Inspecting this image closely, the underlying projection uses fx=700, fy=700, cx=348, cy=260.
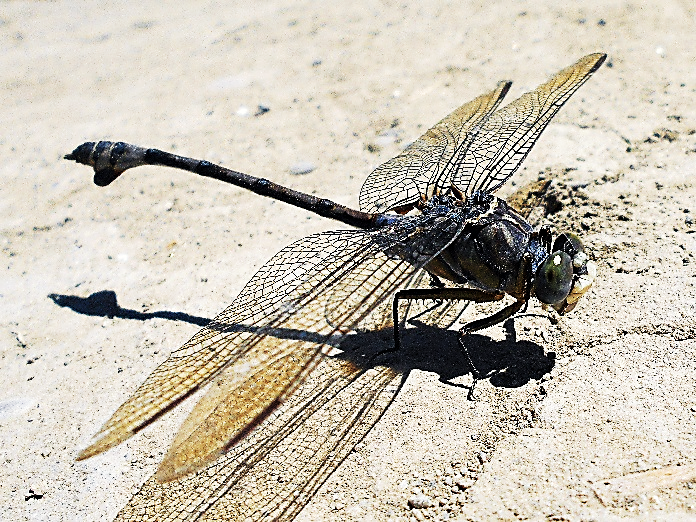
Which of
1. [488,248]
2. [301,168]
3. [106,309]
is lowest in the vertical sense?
[106,309]

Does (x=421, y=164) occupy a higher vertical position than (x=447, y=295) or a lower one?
higher

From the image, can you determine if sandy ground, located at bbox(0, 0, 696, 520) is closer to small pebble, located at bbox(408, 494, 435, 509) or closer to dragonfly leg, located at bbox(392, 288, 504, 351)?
small pebble, located at bbox(408, 494, 435, 509)

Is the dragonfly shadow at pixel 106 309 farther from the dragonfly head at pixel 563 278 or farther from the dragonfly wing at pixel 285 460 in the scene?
the dragonfly head at pixel 563 278

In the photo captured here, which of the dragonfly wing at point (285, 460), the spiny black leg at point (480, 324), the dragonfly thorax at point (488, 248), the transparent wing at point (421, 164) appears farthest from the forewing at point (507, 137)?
the dragonfly wing at point (285, 460)

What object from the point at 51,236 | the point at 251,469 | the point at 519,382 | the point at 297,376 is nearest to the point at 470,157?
the point at 519,382

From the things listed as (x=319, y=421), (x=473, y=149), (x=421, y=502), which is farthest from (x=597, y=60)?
(x=421, y=502)

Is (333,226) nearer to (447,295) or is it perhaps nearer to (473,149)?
(473,149)

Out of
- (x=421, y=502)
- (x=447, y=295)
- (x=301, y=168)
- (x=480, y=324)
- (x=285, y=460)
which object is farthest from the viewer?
(x=301, y=168)

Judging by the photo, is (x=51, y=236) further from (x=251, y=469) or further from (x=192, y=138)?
(x=251, y=469)
